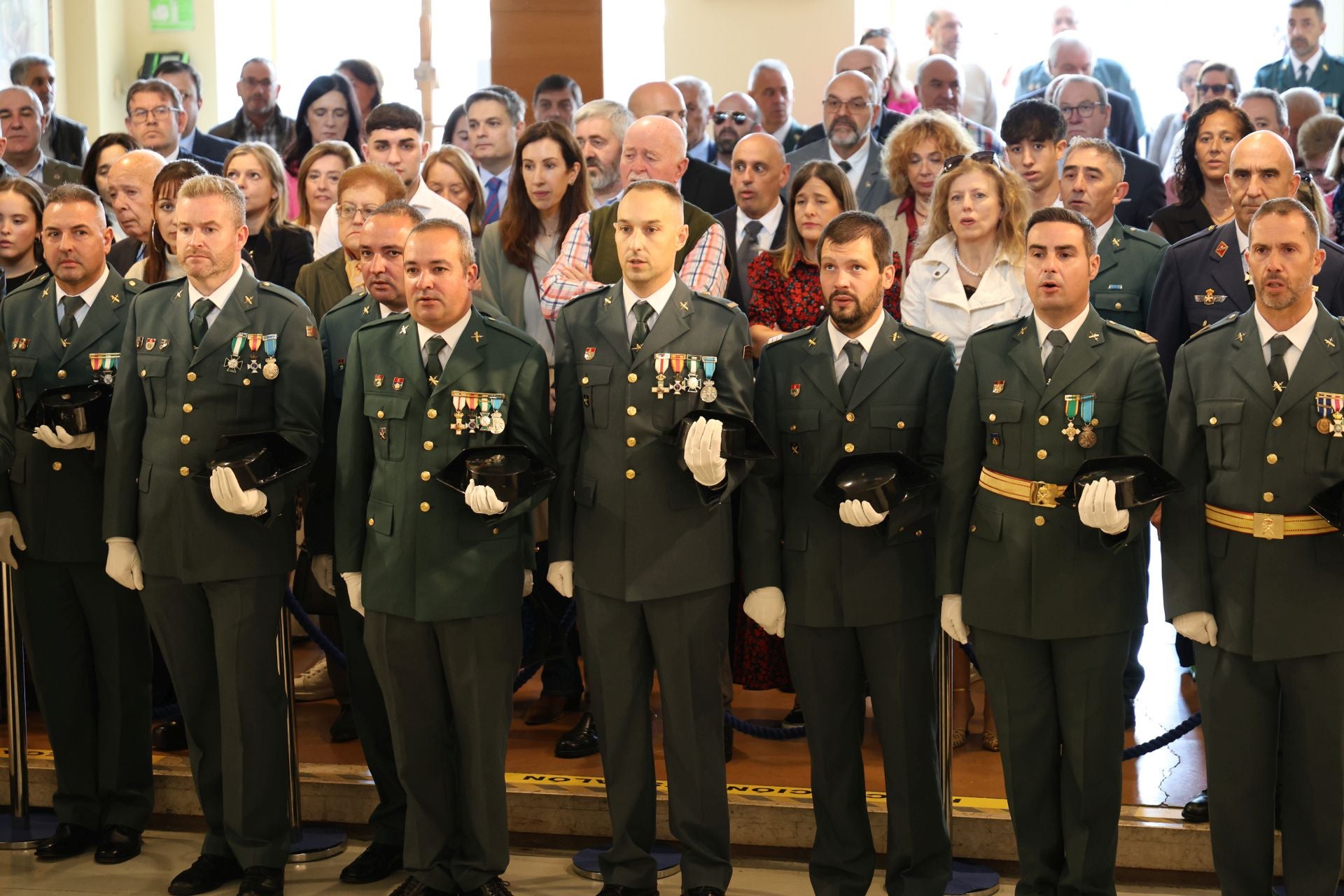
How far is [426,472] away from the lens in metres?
3.73

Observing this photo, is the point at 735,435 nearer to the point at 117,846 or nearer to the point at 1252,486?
the point at 1252,486

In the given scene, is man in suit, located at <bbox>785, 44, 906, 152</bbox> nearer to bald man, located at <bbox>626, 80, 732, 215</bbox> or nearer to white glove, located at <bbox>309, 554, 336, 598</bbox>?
bald man, located at <bbox>626, 80, 732, 215</bbox>

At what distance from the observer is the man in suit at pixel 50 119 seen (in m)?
7.10

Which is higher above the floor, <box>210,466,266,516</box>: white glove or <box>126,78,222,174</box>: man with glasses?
<box>126,78,222,174</box>: man with glasses

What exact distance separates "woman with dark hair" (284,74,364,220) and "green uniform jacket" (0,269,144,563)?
222 cm

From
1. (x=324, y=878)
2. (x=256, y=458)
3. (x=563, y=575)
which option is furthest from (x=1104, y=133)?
A: (x=324, y=878)

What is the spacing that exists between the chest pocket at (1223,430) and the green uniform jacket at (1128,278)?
1.11 m

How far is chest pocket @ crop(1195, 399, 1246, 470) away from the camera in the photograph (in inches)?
135

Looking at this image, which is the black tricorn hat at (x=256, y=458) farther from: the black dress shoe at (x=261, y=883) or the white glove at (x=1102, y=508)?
the white glove at (x=1102, y=508)

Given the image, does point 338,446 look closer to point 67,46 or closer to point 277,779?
point 277,779

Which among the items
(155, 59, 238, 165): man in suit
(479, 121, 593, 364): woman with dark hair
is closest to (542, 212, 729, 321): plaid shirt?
(479, 121, 593, 364): woman with dark hair

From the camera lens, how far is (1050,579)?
348 cm

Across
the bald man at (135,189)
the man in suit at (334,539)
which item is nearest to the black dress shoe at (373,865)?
the man in suit at (334,539)

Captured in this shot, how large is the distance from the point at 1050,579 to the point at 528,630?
2.05 meters
